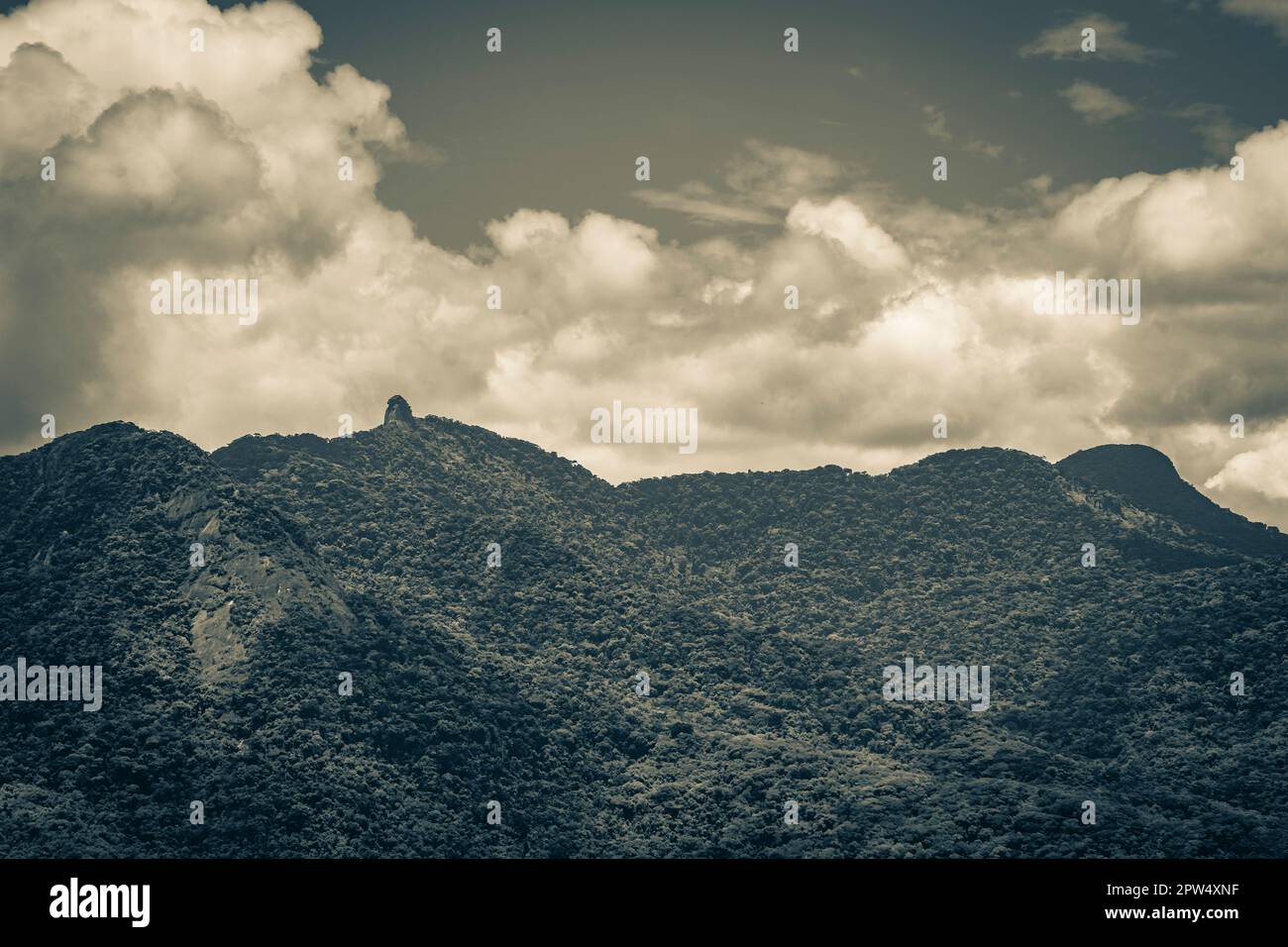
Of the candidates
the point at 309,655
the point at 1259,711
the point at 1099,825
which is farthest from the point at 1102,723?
the point at 309,655

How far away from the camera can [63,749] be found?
10650 centimetres

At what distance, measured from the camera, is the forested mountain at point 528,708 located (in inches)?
4267

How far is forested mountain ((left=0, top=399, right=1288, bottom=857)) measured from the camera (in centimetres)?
10838

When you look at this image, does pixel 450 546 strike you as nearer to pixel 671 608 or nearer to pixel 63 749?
pixel 671 608

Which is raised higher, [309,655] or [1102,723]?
[309,655]

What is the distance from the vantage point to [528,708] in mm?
140875
